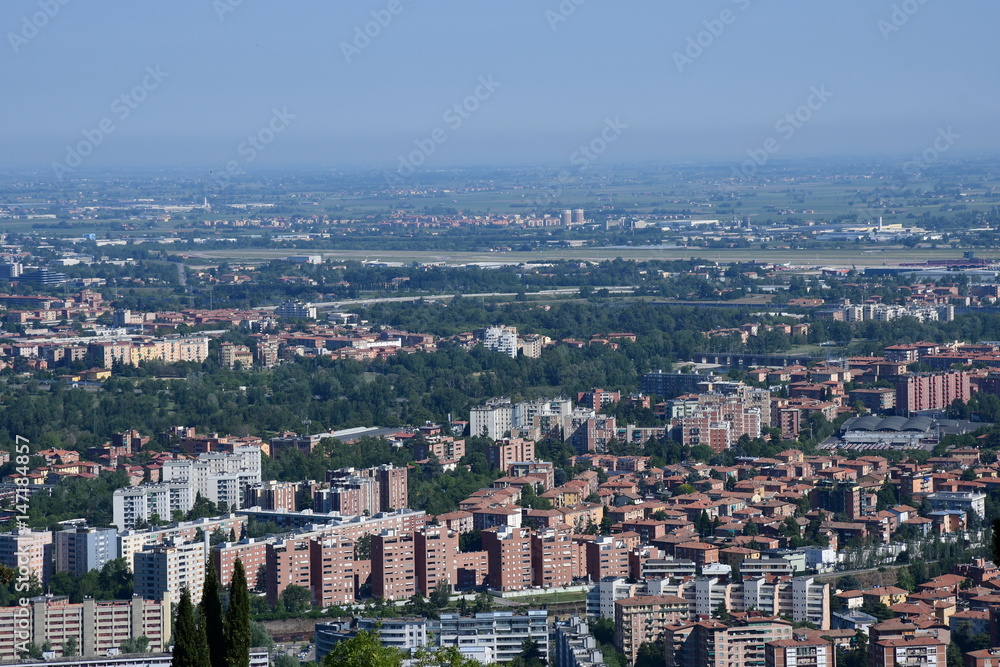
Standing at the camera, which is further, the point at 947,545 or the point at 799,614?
the point at 947,545

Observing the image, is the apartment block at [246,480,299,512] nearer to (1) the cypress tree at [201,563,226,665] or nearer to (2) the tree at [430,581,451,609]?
(2) the tree at [430,581,451,609]

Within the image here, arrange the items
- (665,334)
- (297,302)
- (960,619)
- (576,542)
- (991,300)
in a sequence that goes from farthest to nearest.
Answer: (297,302)
(991,300)
(665,334)
(576,542)
(960,619)

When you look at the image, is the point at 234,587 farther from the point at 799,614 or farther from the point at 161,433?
the point at 161,433

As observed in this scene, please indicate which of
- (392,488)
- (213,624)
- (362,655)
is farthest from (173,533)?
(362,655)

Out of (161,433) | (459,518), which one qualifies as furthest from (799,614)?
(161,433)

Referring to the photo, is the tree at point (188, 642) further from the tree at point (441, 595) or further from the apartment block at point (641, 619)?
the tree at point (441, 595)

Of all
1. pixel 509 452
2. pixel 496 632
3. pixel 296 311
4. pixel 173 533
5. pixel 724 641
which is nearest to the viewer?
pixel 724 641

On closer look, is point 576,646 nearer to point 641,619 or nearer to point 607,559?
point 641,619
